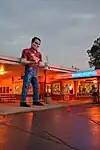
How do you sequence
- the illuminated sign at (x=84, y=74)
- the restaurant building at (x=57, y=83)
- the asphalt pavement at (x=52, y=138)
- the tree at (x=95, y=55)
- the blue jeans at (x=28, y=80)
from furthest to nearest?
1. the tree at (x=95, y=55)
2. the restaurant building at (x=57, y=83)
3. the illuminated sign at (x=84, y=74)
4. the blue jeans at (x=28, y=80)
5. the asphalt pavement at (x=52, y=138)

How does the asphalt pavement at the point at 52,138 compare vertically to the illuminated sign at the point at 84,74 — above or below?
below

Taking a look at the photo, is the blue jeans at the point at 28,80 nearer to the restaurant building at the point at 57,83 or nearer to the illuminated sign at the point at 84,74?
the restaurant building at the point at 57,83

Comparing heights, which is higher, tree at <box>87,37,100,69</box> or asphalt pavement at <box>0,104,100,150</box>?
tree at <box>87,37,100,69</box>

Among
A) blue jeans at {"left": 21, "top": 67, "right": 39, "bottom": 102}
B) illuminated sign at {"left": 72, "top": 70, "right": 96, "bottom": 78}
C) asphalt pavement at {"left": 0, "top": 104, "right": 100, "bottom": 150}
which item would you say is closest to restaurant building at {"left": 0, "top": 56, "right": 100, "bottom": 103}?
illuminated sign at {"left": 72, "top": 70, "right": 96, "bottom": 78}

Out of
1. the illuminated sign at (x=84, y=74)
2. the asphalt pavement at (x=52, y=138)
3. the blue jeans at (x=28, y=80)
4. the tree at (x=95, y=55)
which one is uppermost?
the tree at (x=95, y=55)

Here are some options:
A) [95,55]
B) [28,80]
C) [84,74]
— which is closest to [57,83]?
[84,74]

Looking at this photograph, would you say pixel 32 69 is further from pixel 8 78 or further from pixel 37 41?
pixel 8 78

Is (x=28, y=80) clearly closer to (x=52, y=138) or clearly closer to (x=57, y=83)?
(x=57, y=83)

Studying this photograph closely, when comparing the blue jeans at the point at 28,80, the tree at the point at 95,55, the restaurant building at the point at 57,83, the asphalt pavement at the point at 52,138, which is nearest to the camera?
the asphalt pavement at the point at 52,138

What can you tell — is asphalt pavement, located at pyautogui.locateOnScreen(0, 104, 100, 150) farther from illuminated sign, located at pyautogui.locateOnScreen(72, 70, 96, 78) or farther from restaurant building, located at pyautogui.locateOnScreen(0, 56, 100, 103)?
illuminated sign, located at pyautogui.locateOnScreen(72, 70, 96, 78)

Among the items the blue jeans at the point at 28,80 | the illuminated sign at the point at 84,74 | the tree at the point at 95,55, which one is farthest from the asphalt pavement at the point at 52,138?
the tree at the point at 95,55

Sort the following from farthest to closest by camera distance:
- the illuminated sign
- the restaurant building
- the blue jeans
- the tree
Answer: the tree → the restaurant building → the illuminated sign → the blue jeans

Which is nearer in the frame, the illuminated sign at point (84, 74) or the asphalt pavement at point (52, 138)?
the asphalt pavement at point (52, 138)

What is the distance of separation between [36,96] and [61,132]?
19.3 metres
